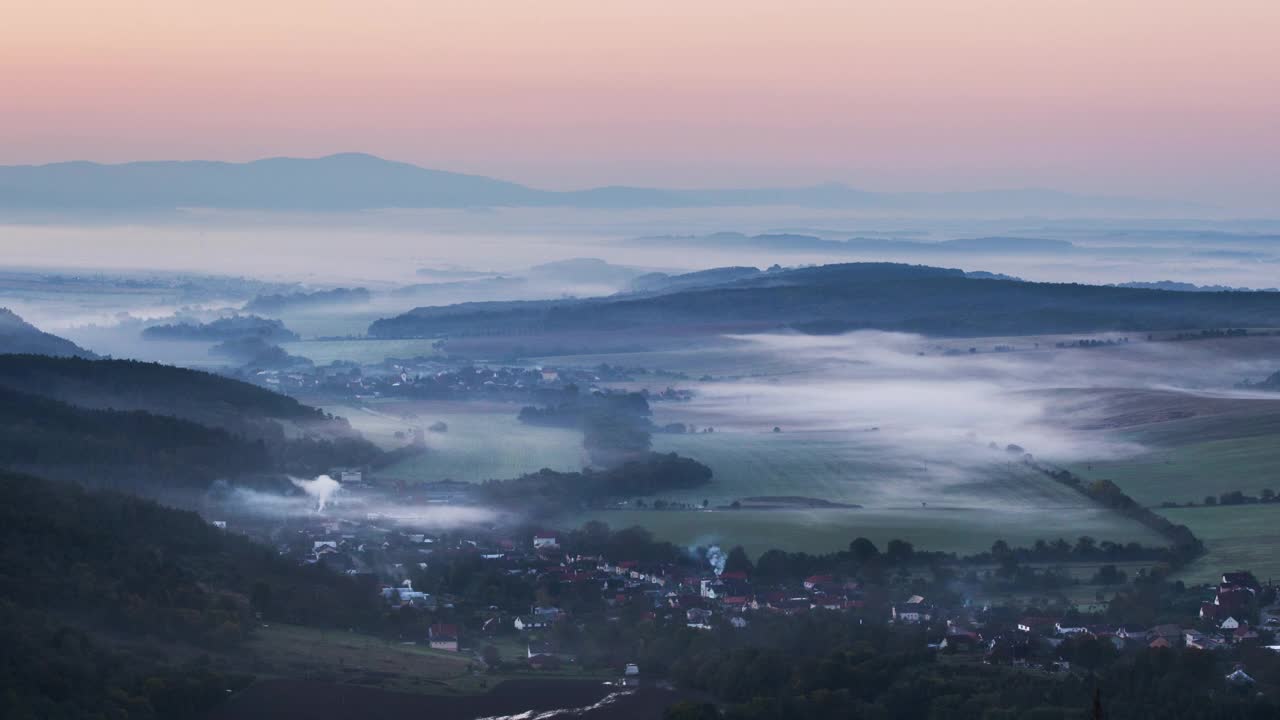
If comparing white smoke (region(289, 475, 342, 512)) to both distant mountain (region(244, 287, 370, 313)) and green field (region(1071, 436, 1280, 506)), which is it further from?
distant mountain (region(244, 287, 370, 313))

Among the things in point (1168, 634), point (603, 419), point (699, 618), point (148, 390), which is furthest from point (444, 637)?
point (603, 419)

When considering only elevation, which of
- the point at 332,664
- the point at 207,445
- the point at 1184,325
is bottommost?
the point at 332,664

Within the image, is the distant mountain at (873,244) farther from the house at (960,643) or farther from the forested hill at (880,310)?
the house at (960,643)

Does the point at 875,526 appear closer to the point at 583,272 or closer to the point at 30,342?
the point at 30,342

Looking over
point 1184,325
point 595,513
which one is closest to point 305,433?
point 595,513

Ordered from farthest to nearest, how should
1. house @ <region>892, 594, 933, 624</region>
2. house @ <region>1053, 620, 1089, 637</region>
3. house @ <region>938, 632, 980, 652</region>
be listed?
house @ <region>892, 594, 933, 624</region> < house @ <region>1053, 620, 1089, 637</region> < house @ <region>938, 632, 980, 652</region>

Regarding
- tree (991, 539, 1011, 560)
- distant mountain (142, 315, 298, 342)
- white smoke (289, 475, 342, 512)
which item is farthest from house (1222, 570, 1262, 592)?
distant mountain (142, 315, 298, 342)

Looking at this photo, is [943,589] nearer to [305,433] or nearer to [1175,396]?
[305,433]
